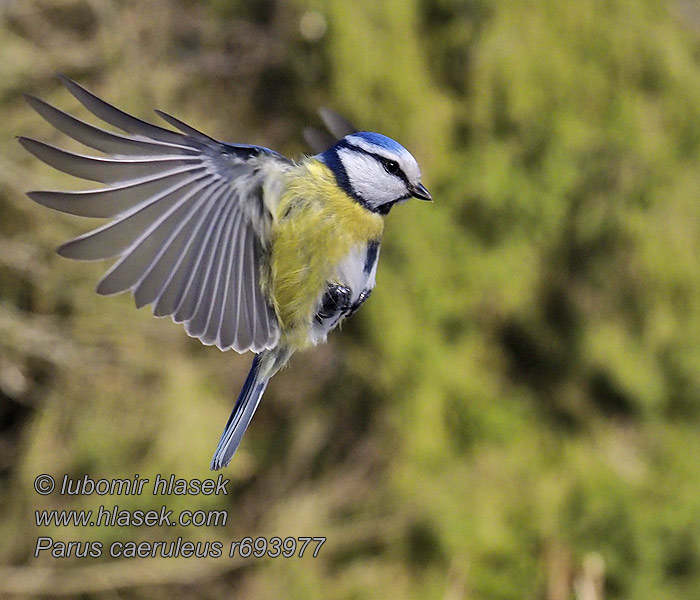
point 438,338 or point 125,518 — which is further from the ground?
point 438,338

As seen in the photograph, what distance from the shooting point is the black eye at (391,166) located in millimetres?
841

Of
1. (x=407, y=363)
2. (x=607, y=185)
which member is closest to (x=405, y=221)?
(x=407, y=363)

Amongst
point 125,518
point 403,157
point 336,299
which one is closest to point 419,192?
point 403,157

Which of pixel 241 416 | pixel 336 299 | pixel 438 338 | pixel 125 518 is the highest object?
pixel 336 299

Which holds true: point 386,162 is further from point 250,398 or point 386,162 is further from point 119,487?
point 119,487

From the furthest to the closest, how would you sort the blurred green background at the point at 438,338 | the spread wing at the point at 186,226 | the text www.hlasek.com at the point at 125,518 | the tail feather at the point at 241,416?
the blurred green background at the point at 438,338 → the text www.hlasek.com at the point at 125,518 → the tail feather at the point at 241,416 → the spread wing at the point at 186,226

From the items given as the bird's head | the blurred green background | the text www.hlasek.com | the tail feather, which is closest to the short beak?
the bird's head

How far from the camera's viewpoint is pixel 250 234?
2.69ft

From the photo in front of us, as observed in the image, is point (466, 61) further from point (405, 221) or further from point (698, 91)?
point (698, 91)

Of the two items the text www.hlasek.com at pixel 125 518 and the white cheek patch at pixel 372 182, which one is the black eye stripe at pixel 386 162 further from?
the text www.hlasek.com at pixel 125 518

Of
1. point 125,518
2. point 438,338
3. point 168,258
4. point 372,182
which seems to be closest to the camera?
point 168,258

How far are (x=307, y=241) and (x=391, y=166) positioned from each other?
4.6 inches

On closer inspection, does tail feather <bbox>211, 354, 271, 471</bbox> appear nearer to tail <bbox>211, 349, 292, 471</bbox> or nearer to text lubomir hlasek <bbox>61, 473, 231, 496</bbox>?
tail <bbox>211, 349, 292, 471</bbox>

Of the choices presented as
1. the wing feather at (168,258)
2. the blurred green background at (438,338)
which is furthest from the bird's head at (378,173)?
the blurred green background at (438,338)
